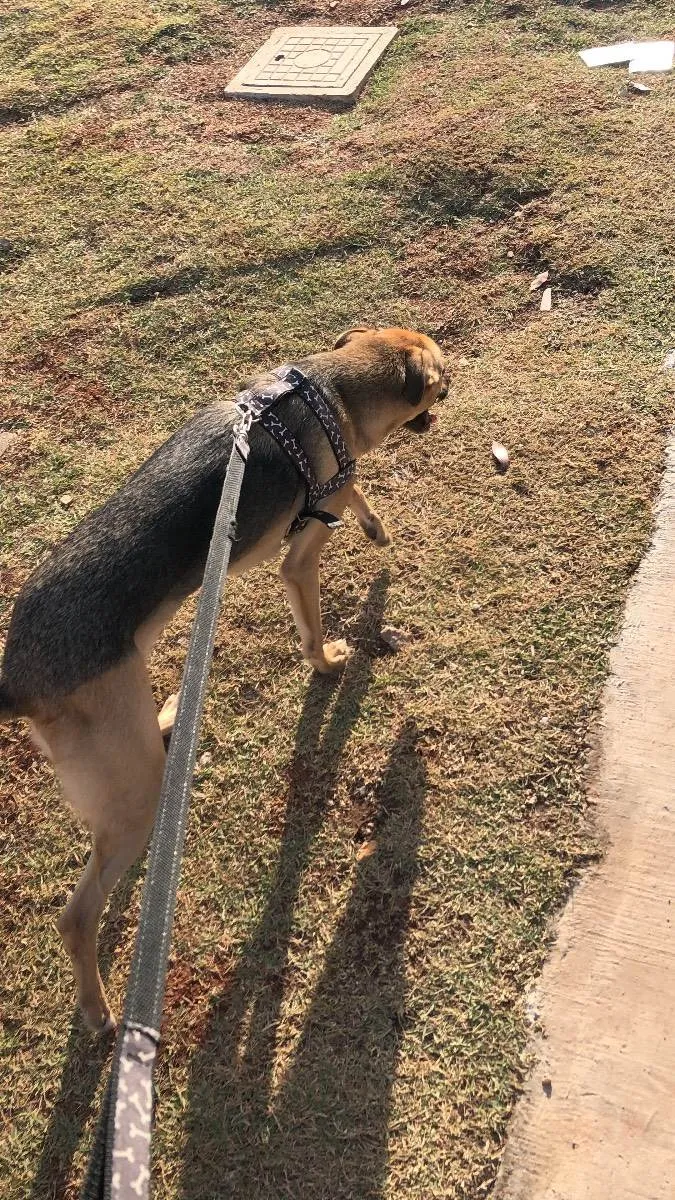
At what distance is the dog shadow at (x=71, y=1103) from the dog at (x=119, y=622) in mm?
85

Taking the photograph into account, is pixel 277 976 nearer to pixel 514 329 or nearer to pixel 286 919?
pixel 286 919

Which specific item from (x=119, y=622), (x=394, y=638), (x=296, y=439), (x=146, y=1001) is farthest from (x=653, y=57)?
(x=146, y=1001)

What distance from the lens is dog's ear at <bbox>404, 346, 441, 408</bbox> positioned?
3477 millimetres

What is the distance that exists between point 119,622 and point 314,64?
22.2 ft

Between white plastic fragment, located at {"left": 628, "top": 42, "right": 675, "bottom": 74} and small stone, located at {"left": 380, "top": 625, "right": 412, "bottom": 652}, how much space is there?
546 centimetres

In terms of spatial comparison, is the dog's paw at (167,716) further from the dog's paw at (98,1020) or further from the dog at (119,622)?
the dog's paw at (98,1020)

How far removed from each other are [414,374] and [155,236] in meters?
3.54

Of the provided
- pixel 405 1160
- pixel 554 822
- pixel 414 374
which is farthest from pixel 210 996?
pixel 414 374

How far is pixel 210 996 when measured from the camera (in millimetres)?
2791

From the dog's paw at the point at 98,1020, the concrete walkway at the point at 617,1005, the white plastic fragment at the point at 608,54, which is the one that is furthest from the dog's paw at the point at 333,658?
the white plastic fragment at the point at 608,54

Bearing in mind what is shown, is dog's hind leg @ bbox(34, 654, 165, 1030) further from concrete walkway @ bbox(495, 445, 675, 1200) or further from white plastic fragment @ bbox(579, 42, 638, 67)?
white plastic fragment @ bbox(579, 42, 638, 67)

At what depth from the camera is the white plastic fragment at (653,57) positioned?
240 inches

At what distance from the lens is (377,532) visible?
12.7 ft

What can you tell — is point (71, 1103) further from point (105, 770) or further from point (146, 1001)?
point (146, 1001)
